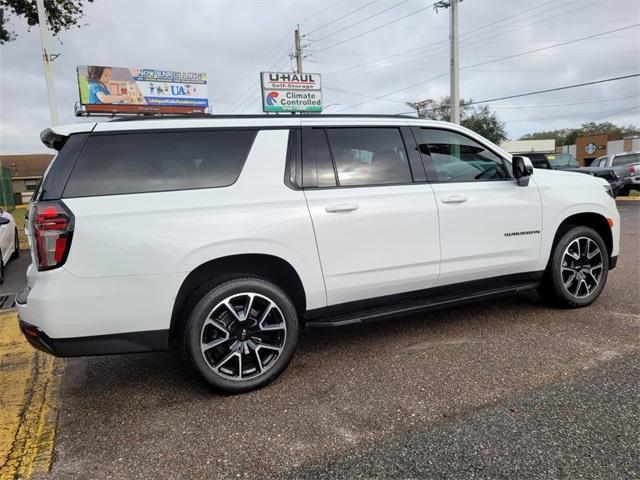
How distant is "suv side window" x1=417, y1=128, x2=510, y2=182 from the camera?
391 cm

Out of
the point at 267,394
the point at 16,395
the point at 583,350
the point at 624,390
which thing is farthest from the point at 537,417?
the point at 16,395

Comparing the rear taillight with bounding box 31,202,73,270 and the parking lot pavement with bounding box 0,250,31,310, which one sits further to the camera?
the parking lot pavement with bounding box 0,250,31,310

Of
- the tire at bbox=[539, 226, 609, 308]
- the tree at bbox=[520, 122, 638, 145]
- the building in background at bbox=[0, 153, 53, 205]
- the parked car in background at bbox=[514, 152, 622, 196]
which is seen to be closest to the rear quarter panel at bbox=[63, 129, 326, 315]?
the tire at bbox=[539, 226, 609, 308]

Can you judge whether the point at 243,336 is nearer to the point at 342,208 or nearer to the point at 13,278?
the point at 342,208

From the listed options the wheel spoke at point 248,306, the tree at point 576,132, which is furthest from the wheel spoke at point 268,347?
the tree at point 576,132

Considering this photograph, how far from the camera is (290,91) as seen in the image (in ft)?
80.9

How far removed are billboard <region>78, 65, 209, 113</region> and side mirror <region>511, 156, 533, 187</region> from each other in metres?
27.6

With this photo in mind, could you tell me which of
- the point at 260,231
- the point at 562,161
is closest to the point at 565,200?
the point at 260,231

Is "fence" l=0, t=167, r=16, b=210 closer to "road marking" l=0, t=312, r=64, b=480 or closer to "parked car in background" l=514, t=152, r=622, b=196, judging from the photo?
"road marking" l=0, t=312, r=64, b=480

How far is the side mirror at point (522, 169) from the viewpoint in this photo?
13.2ft

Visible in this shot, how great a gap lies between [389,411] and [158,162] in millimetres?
2122

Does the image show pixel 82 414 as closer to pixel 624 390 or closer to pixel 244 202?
pixel 244 202

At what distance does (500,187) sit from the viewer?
13.3ft

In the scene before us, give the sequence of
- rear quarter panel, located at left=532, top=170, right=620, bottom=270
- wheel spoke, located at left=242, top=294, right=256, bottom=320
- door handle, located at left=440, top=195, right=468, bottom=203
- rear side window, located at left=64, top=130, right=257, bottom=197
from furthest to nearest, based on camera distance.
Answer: rear quarter panel, located at left=532, top=170, right=620, bottom=270 → door handle, located at left=440, top=195, right=468, bottom=203 → wheel spoke, located at left=242, top=294, right=256, bottom=320 → rear side window, located at left=64, top=130, right=257, bottom=197
